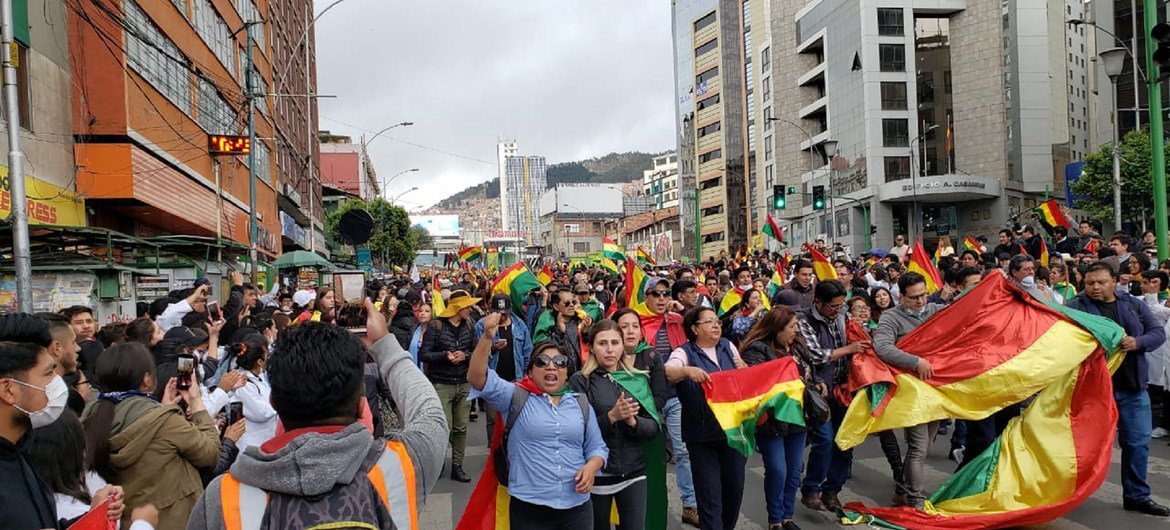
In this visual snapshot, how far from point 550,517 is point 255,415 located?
2.07 metres

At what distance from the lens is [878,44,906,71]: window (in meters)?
53.8

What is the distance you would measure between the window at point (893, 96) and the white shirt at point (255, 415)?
54.3 m

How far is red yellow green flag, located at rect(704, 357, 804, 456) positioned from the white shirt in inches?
110

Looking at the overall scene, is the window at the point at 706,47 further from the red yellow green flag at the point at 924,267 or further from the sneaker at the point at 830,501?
the sneaker at the point at 830,501

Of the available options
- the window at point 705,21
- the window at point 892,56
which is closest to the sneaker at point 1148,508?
the window at point 892,56

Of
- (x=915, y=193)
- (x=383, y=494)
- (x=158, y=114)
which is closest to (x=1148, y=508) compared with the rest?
(x=383, y=494)

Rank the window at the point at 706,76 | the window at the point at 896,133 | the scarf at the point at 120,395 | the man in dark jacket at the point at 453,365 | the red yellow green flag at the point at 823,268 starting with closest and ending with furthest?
1. the scarf at the point at 120,395
2. the man in dark jacket at the point at 453,365
3. the red yellow green flag at the point at 823,268
4. the window at the point at 896,133
5. the window at the point at 706,76

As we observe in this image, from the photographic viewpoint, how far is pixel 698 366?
5.59 m

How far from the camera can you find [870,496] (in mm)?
6812

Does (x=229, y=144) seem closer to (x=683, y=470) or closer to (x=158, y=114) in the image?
(x=158, y=114)

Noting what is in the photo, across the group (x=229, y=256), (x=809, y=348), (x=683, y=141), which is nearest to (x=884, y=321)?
(x=809, y=348)

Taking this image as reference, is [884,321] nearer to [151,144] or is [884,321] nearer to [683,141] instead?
[151,144]

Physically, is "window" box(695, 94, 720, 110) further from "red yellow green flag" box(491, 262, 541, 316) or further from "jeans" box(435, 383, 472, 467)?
"jeans" box(435, 383, 472, 467)

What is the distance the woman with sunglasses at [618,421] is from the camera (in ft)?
15.3
